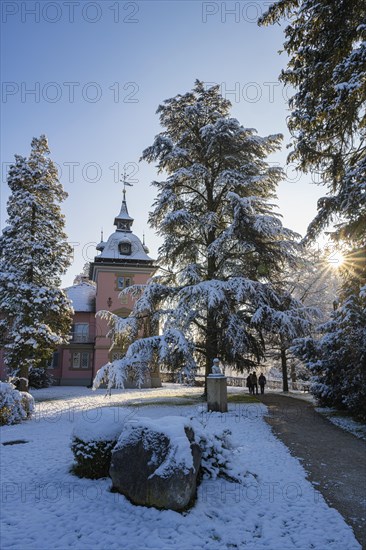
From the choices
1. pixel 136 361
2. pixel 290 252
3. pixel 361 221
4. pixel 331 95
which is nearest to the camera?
pixel 331 95

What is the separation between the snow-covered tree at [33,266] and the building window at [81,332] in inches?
512

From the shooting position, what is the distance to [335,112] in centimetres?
772

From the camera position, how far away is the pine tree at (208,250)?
14.5m

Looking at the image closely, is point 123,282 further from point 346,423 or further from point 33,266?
point 346,423

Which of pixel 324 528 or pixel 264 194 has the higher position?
pixel 264 194

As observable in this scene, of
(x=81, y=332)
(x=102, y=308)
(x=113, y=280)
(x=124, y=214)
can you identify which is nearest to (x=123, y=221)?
(x=124, y=214)

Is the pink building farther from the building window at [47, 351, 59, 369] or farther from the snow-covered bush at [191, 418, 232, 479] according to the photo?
the snow-covered bush at [191, 418, 232, 479]

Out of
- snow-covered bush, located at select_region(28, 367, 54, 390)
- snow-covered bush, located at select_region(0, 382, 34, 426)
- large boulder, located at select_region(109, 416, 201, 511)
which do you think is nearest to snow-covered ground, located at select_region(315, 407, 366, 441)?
large boulder, located at select_region(109, 416, 201, 511)

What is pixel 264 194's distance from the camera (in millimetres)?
18578

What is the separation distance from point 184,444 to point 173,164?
51.7ft

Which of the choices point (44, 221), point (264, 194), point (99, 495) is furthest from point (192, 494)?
point (44, 221)

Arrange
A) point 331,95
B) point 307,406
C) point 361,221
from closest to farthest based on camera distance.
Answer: point 331,95 < point 361,221 < point 307,406

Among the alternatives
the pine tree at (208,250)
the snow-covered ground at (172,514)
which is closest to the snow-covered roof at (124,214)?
the pine tree at (208,250)

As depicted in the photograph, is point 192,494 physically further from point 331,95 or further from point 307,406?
point 307,406
